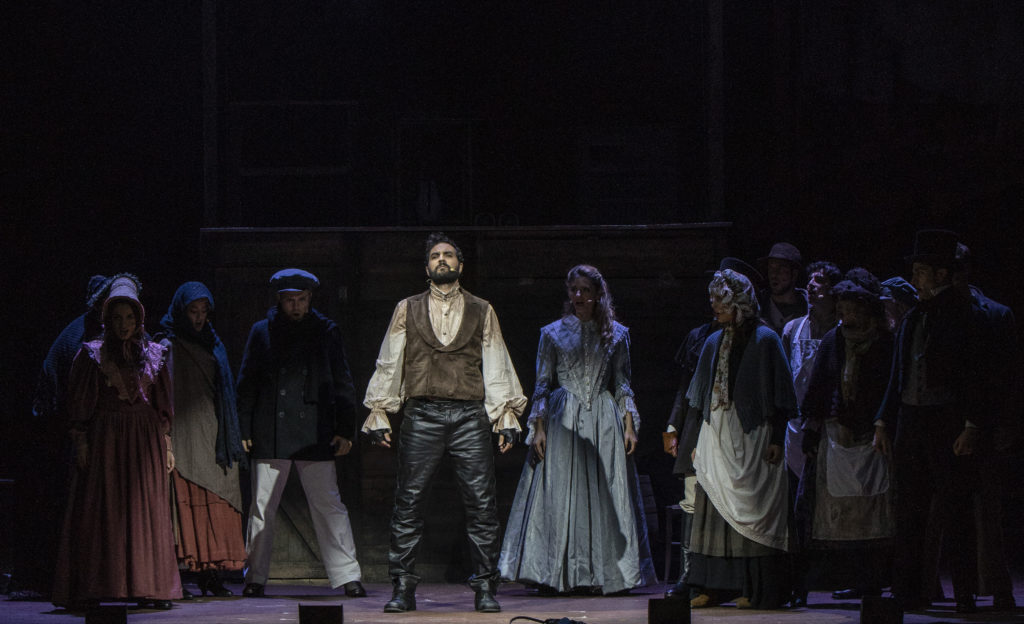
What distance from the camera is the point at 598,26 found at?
10.5 metres

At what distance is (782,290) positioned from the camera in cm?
804

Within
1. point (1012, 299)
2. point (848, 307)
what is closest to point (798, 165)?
point (1012, 299)

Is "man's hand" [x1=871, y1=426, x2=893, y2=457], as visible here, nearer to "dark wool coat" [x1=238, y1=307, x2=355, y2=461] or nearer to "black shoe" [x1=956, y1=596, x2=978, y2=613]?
"black shoe" [x1=956, y1=596, x2=978, y2=613]

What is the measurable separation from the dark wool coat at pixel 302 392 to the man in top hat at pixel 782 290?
2586 millimetres

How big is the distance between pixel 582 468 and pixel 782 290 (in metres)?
1.68

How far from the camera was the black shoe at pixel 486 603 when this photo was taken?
6809 millimetres

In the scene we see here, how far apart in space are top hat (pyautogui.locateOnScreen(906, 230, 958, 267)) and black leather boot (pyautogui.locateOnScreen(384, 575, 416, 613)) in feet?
10.4

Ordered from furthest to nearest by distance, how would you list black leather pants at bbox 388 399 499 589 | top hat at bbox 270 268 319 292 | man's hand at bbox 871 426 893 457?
top hat at bbox 270 268 319 292 < black leather pants at bbox 388 399 499 589 < man's hand at bbox 871 426 893 457

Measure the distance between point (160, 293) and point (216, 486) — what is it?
2.52m

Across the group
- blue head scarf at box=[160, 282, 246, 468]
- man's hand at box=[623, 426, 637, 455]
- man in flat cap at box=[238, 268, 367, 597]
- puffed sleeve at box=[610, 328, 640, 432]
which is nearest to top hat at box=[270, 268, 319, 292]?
man in flat cap at box=[238, 268, 367, 597]

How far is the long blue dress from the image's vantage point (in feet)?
24.9

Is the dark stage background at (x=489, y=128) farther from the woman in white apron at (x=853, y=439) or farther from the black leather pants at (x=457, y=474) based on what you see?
the black leather pants at (x=457, y=474)

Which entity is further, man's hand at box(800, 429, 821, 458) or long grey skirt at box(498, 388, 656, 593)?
long grey skirt at box(498, 388, 656, 593)

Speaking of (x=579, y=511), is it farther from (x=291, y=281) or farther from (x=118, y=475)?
(x=118, y=475)
